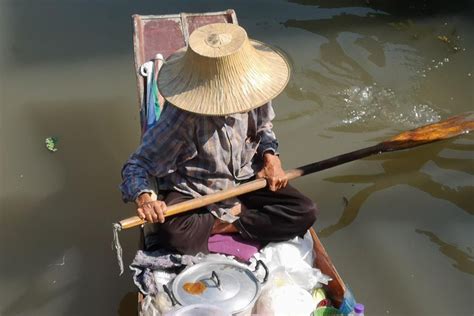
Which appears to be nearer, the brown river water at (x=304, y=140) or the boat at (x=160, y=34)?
the brown river water at (x=304, y=140)

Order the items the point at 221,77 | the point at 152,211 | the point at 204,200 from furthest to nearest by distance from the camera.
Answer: the point at 204,200
the point at 152,211
the point at 221,77

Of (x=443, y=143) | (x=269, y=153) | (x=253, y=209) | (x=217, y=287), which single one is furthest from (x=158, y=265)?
(x=443, y=143)

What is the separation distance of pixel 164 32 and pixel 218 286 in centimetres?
208

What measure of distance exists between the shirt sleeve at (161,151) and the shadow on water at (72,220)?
98 cm

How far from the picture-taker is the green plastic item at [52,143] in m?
4.27

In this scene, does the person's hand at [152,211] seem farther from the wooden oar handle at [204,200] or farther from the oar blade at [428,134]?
the oar blade at [428,134]

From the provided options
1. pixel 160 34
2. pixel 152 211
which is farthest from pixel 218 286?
pixel 160 34

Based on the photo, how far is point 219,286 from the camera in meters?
2.71

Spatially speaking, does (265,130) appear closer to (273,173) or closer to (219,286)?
(273,173)

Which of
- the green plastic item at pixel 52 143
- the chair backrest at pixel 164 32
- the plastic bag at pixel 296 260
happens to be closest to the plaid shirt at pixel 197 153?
the plastic bag at pixel 296 260

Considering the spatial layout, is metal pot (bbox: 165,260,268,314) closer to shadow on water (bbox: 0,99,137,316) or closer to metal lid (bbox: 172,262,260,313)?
metal lid (bbox: 172,262,260,313)

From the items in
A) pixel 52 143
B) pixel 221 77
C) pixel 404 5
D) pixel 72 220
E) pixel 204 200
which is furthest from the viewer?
pixel 404 5

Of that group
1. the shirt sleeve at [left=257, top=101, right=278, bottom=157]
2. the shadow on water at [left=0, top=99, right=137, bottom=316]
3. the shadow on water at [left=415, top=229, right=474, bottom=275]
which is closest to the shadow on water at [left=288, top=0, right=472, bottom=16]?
the shadow on water at [left=0, top=99, right=137, bottom=316]

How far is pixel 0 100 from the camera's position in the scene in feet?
15.1
